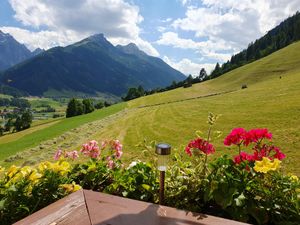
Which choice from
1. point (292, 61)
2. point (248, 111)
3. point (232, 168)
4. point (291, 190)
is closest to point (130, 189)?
point (232, 168)

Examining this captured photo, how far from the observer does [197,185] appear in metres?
3.65

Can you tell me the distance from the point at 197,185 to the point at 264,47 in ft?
409

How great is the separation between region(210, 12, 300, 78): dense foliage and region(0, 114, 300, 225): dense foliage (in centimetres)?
9823

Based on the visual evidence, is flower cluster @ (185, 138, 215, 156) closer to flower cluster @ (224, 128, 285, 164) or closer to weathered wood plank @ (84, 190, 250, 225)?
flower cluster @ (224, 128, 285, 164)

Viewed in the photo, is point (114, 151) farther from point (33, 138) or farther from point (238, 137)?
point (33, 138)

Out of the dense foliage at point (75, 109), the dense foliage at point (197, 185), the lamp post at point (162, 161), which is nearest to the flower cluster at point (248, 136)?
the dense foliage at point (197, 185)

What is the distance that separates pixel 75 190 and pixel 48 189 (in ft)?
1.04

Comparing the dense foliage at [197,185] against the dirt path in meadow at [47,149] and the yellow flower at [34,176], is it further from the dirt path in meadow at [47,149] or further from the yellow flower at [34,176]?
the dirt path in meadow at [47,149]

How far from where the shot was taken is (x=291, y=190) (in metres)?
3.17

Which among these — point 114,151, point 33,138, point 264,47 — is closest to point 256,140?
point 114,151

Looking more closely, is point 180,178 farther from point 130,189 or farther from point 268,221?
point 268,221

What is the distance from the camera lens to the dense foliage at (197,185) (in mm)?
3201

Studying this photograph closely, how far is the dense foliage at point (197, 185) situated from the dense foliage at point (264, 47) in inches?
3867

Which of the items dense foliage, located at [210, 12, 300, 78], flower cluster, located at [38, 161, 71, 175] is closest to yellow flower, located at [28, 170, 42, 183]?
flower cluster, located at [38, 161, 71, 175]
